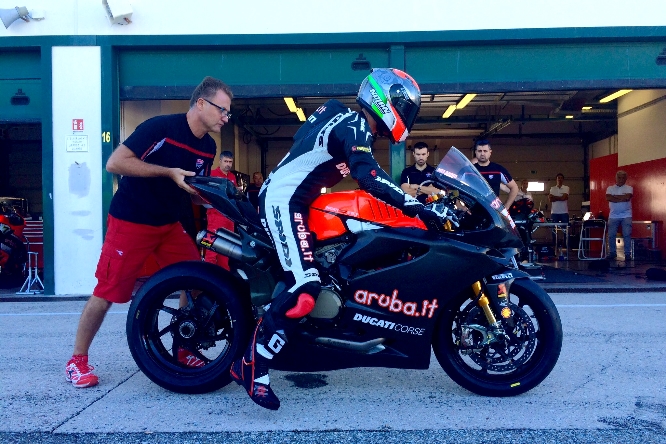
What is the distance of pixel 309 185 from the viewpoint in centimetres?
350

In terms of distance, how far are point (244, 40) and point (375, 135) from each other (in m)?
6.34

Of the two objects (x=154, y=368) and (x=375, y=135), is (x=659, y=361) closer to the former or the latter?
(x=375, y=135)

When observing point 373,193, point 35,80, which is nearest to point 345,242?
point 373,193

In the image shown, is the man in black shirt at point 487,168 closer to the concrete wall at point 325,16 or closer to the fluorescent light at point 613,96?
the concrete wall at point 325,16

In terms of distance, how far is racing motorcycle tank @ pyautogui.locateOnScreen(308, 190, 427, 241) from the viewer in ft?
11.4

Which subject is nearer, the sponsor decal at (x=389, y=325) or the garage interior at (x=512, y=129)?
the sponsor decal at (x=389, y=325)

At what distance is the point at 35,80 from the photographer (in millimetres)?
9453

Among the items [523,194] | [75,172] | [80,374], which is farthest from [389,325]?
[523,194]

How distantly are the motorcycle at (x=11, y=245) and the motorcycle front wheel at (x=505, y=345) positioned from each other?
885 centimetres

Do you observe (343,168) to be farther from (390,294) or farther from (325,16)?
(325,16)

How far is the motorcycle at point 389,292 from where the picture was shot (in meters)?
3.43

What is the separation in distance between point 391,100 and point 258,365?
155cm

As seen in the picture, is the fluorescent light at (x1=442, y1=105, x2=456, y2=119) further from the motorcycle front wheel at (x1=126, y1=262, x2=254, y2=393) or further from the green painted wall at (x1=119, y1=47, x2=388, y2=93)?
the motorcycle front wheel at (x1=126, y1=262, x2=254, y2=393)

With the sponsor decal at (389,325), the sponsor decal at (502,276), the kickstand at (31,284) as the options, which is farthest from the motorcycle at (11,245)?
the sponsor decal at (502,276)
